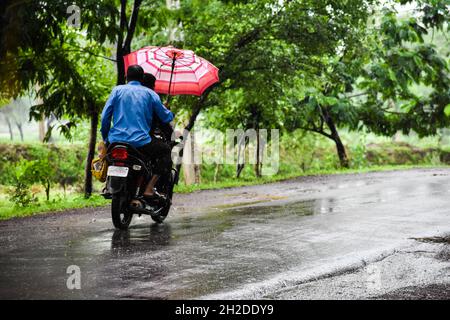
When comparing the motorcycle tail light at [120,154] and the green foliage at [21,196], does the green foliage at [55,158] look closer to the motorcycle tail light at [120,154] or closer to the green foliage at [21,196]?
the green foliage at [21,196]

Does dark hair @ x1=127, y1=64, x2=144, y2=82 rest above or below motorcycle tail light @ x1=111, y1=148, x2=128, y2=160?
above

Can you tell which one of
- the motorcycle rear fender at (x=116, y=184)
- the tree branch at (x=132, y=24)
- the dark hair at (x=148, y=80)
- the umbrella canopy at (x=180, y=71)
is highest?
the tree branch at (x=132, y=24)

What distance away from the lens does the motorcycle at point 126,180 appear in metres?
7.11

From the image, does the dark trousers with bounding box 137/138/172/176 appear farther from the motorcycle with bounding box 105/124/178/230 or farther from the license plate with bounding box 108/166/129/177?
the license plate with bounding box 108/166/129/177

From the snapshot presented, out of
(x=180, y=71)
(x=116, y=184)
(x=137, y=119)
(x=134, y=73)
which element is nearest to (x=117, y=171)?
(x=116, y=184)

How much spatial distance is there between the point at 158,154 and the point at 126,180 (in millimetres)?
618

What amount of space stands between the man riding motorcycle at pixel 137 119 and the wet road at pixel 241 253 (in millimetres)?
987

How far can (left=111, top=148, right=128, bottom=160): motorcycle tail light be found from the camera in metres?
7.12

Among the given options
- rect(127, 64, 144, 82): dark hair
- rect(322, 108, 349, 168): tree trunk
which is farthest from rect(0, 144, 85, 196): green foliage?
rect(127, 64, 144, 82): dark hair

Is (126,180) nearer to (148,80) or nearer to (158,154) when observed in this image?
(158,154)

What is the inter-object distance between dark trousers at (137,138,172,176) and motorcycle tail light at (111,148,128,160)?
0.33 metres

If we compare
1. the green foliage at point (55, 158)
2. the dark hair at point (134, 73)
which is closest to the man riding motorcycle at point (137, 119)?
the dark hair at point (134, 73)

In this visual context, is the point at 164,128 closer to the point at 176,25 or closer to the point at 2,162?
the point at 176,25

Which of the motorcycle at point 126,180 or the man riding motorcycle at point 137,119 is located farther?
the man riding motorcycle at point 137,119
